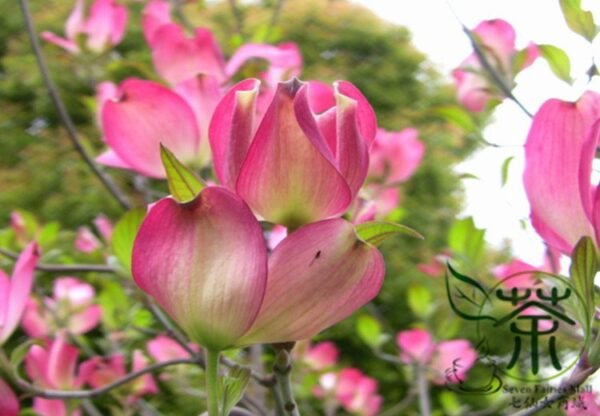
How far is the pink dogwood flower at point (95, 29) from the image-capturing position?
89 centimetres

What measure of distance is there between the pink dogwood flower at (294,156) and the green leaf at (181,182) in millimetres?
17

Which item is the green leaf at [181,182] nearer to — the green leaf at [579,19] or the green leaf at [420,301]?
the green leaf at [579,19]

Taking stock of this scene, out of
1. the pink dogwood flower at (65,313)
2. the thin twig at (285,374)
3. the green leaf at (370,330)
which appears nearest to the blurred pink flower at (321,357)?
the green leaf at (370,330)

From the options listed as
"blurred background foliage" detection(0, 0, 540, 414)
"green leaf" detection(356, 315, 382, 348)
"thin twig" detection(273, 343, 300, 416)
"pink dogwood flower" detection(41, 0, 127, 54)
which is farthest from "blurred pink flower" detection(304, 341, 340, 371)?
"blurred background foliage" detection(0, 0, 540, 414)

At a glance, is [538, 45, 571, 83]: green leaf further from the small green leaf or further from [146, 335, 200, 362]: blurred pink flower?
[146, 335, 200, 362]: blurred pink flower

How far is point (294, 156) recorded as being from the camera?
0.82ft

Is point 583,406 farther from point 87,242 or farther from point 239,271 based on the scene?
point 87,242

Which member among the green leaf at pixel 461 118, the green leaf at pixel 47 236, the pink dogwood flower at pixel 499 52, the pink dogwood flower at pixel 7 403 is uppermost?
the pink dogwood flower at pixel 7 403

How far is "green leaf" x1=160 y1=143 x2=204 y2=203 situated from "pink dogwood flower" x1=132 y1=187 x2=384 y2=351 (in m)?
0.01

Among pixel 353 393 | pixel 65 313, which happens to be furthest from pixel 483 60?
pixel 353 393

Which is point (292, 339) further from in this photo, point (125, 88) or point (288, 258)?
point (125, 88)

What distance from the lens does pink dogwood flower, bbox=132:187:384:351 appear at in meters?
0.23

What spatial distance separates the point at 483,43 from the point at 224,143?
14.7 inches

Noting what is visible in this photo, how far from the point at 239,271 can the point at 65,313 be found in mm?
959
